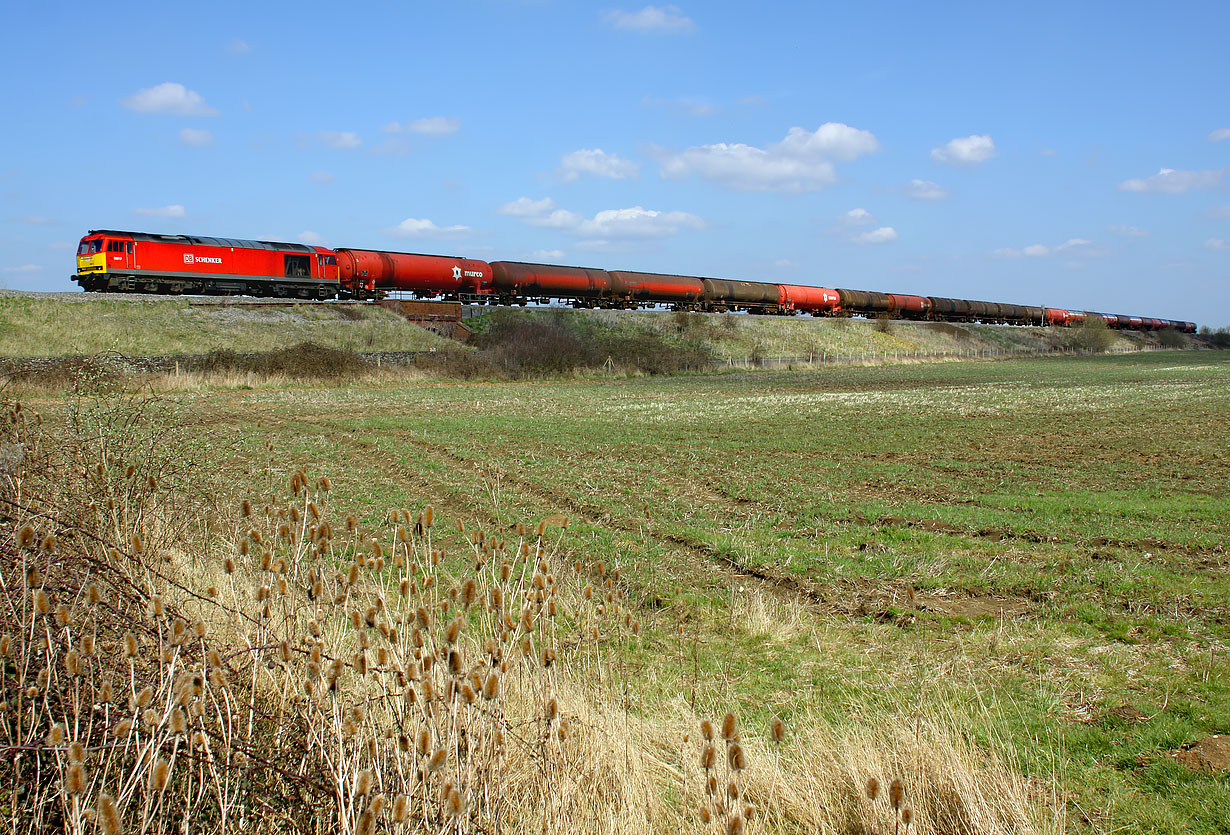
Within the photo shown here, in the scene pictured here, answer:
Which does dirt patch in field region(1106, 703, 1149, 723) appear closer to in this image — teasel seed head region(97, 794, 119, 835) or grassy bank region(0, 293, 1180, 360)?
teasel seed head region(97, 794, 119, 835)

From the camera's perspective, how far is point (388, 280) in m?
50.4

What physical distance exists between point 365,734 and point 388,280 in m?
49.2

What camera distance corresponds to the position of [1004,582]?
28.3ft

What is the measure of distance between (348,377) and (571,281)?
21.9 metres

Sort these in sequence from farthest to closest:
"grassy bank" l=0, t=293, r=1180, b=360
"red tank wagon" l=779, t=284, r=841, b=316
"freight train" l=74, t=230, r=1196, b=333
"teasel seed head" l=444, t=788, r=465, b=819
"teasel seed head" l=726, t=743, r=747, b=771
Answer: "red tank wagon" l=779, t=284, r=841, b=316, "freight train" l=74, t=230, r=1196, b=333, "grassy bank" l=0, t=293, r=1180, b=360, "teasel seed head" l=726, t=743, r=747, b=771, "teasel seed head" l=444, t=788, r=465, b=819

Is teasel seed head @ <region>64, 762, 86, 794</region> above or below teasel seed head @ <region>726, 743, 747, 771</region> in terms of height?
above

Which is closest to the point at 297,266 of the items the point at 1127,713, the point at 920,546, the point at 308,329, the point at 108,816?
the point at 308,329

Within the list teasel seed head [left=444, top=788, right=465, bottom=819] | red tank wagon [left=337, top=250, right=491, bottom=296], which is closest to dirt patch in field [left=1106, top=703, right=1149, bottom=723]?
teasel seed head [left=444, top=788, right=465, bottom=819]

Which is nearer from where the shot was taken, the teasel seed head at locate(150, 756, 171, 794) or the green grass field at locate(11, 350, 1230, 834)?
the teasel seed head at locate(150, 756, 171, 794)

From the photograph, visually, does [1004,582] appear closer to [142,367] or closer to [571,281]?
[142,367]

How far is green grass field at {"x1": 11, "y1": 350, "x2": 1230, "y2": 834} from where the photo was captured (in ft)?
17.4

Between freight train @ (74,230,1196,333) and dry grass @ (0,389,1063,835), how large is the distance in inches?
1616

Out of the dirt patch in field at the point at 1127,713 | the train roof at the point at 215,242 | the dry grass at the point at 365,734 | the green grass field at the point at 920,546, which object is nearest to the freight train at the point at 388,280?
the train roof at the point at 215,242

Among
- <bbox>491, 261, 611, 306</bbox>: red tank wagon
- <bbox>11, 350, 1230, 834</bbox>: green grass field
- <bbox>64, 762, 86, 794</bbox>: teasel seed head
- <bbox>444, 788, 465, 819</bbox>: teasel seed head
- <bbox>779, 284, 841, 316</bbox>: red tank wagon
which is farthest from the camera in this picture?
<bbox>779, 284, 841, 316</bbox>: red tank wagon
